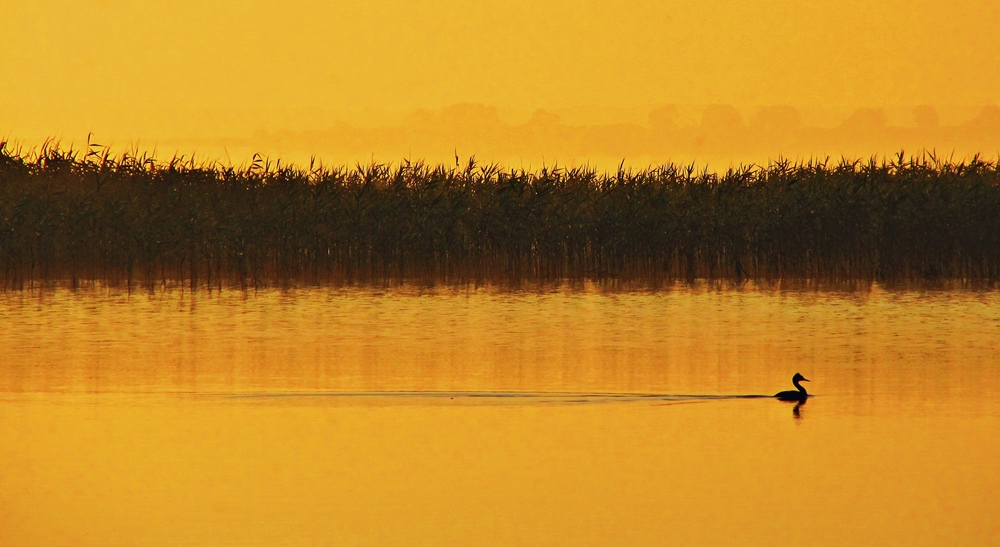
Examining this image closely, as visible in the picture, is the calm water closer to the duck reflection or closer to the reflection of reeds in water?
the duck reflection

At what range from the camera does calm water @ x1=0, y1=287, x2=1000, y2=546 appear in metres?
7.21

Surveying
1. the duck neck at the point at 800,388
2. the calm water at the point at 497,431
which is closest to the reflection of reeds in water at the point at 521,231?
the calm water at the point at 497,431

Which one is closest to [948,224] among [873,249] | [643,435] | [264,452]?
[873,249]

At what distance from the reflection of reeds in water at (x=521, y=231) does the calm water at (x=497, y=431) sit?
7.21m

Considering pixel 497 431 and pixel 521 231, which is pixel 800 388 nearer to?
pixel 497 431

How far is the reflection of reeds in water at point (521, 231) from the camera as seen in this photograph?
25750 mm

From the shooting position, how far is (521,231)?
85.4 ft

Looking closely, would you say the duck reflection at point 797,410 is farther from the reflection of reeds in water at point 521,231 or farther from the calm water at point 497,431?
the reflection of reeds in water at point 521,231

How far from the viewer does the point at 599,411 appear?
1086 centimetres

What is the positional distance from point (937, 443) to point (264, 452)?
14.5ft

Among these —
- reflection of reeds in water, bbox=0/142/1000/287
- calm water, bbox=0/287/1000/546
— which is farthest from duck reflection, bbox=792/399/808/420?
reflection of reeds in water, bbox=0/142/1000/287

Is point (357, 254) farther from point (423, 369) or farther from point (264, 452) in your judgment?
point (264, 452)

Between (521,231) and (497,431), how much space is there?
16.2 meters

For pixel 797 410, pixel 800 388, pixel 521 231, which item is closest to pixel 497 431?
pixel 797 410
